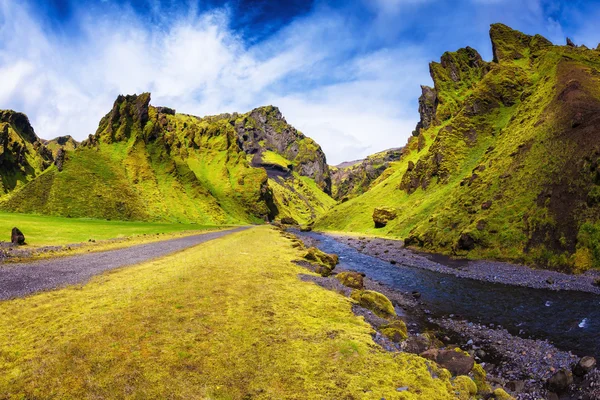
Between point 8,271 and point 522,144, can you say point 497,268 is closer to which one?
point 522,144

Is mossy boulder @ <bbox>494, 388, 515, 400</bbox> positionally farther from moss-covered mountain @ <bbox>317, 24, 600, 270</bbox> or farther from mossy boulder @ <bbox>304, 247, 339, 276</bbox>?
moss-covered mountain @ <bbox>317, 24, 600, 270</bbox>

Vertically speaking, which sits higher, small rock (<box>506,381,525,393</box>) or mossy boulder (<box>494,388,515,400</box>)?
mossy boulder (<box>494,388,515,400</box>)

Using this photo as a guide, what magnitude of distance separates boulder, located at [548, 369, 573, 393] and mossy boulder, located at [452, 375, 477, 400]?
14.7ft

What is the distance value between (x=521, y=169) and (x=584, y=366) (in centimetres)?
4831

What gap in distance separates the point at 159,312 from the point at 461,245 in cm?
4747

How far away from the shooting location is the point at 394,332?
16031 millimetres

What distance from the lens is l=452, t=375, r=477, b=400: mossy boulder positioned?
1101cm

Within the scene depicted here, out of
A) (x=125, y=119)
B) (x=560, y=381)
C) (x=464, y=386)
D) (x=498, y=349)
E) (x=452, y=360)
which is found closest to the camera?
(x=464, y=386)

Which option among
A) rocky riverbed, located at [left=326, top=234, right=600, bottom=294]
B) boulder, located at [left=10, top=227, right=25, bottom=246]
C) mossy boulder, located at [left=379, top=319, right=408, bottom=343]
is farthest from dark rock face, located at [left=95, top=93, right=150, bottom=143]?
mossy boulder, located at [left=379, top=319, right=408, bottom=343]

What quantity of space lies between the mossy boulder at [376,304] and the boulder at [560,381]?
28.4 feet

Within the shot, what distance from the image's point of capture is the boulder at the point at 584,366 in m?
13.7

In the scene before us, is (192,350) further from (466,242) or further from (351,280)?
(466,242)

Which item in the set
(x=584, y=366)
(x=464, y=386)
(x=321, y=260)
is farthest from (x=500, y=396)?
(x=321, y=260)

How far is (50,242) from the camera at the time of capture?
4197cm
